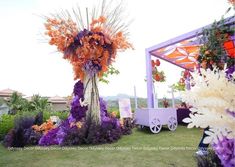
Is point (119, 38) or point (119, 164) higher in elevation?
point (119, 38)

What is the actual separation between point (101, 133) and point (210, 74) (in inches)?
199

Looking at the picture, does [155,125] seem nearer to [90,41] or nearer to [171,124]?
[171,124]

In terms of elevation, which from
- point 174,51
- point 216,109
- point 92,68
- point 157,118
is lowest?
point 157,118

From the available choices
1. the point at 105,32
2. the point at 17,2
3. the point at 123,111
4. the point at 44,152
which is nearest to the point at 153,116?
the point at 123,111

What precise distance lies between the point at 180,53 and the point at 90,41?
544 centimetres

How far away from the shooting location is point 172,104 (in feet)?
31.8

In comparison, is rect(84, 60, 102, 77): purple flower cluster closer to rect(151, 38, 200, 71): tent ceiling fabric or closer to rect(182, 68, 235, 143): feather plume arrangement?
rect(151, 38, 200, 71): tent ceiling fabric

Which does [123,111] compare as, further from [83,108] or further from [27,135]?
[27,135]

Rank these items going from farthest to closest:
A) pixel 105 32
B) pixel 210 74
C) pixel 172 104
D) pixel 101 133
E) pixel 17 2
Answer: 1. pixel 172 104
2. pixel 105 32
3. pixel 101 133
4. pixel 17 2
5. pixel 210 74

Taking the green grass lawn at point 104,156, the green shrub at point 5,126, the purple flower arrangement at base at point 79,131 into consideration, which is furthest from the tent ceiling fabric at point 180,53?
the green shrub at point 5,126

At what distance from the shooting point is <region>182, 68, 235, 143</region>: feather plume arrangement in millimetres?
555

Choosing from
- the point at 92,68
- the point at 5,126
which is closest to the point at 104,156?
the point at 92,68

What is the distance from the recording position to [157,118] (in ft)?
23.0

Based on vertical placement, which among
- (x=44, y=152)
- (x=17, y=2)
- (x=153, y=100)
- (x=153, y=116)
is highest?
(x=17, y=2)
